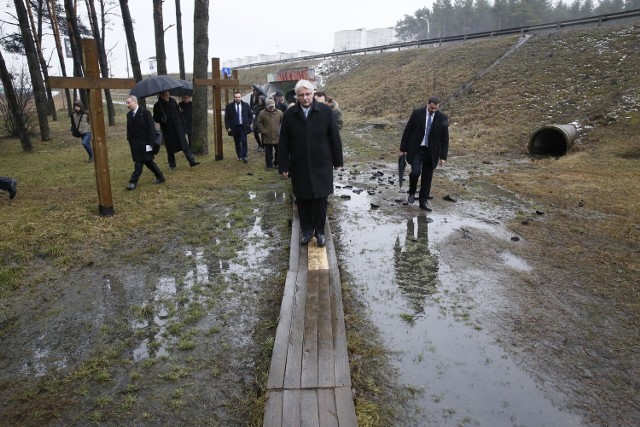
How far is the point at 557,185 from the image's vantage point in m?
8.92

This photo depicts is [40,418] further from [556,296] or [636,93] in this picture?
[636,93]

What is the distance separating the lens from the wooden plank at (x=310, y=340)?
2895 mm

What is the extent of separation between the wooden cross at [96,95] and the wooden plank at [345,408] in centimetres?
521

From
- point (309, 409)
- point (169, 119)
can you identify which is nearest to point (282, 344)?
point (309, 409)

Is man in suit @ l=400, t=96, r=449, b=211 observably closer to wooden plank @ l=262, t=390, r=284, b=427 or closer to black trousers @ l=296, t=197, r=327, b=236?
black trousers @ l=296, t=197, r=327, b=236

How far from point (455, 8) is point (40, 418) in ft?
277

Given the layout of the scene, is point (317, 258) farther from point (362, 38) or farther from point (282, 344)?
point (362, 38)

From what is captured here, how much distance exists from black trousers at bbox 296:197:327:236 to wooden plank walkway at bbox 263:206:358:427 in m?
0.83

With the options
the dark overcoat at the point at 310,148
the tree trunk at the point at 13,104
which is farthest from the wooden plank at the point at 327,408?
the tree trunk at the point at 13,104

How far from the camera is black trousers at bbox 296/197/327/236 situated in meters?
5.11

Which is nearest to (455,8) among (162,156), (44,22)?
(44,22)

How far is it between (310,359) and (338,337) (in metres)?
0.35

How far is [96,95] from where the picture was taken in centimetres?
612

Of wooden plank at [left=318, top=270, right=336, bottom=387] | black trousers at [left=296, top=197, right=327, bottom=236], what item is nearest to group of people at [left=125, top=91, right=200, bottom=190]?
black trousers at [left=296, top=197, right=327, bottom=236]
